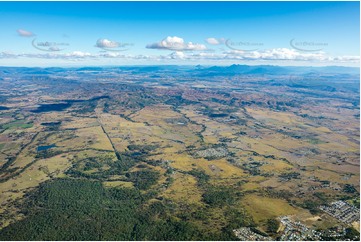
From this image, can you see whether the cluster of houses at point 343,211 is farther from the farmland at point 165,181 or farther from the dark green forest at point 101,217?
the dark green forest at point 101,217

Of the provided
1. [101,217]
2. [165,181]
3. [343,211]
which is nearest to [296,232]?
[343,211]

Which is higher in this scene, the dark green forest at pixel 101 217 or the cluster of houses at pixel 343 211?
the dark green forest at pixel 101 217

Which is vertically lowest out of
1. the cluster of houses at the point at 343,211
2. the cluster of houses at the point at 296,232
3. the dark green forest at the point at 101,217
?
the cluster of houses at the point at 343,211

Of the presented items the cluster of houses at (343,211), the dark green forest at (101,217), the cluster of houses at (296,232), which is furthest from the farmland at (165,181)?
the cluster of houses at (296,232)

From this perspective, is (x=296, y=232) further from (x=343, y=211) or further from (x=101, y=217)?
(x=101, y=217)

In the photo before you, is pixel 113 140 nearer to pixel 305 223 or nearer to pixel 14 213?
pixel 14 213

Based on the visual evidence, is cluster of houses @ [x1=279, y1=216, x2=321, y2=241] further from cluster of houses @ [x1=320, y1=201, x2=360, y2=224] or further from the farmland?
cluster of houses @ [x1=320, y1=201, x2=360, y2=224]

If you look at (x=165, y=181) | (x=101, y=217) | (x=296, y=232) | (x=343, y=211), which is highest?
(x=101, y=217)

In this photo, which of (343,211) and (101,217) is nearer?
(101,217)

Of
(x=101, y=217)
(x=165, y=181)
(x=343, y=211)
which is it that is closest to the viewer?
(x=101, y=217)

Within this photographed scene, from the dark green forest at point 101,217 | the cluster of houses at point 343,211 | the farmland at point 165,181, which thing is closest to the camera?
the dark green forest at point 101,217

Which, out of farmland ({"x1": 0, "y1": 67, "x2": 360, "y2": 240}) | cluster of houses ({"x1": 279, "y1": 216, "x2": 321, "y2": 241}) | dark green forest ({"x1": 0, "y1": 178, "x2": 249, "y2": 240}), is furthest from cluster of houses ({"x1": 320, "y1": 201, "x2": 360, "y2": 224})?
dark green forest ({"x1": 0, "y1": 178, "x2": 249, "y2": 240})

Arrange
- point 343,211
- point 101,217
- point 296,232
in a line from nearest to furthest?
point 296,232
point 101,217
point 343,211
